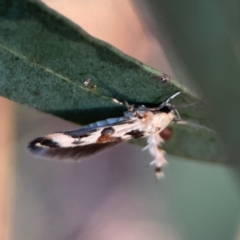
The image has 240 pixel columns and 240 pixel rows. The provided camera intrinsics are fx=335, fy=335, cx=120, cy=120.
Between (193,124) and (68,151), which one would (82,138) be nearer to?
(68,151)

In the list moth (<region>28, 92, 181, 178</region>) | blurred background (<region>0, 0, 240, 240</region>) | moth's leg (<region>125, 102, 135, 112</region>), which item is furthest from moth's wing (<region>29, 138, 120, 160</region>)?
blurred background (<region>0, 0, 240, 240</region>)

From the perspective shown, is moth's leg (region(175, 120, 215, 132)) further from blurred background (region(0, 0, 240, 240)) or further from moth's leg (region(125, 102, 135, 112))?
blurred background (region(0, 0, 240, 240))

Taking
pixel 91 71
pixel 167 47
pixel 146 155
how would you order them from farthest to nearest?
pixel 146 155 → pixel 91 71 → pixel 167 47

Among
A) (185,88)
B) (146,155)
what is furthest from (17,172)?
(185,88)

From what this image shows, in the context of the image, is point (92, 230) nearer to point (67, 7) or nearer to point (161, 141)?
point (161, 141)

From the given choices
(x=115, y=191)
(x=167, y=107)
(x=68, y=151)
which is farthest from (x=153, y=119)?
(x=115, y=191)

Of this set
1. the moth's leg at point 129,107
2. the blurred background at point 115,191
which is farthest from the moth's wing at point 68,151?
the blurred background at point 115,191
